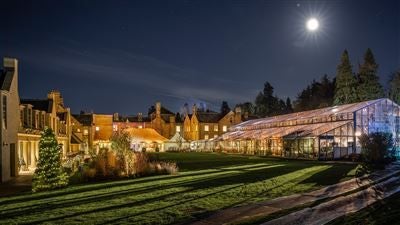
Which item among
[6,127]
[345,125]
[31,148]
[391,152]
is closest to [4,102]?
[6,127]

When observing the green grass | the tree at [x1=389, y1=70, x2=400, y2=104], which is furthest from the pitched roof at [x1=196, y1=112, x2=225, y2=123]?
the green grass

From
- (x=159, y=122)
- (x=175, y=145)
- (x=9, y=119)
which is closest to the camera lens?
(x=9, y=119)

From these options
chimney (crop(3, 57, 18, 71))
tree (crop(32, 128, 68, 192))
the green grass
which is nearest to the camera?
the green grass

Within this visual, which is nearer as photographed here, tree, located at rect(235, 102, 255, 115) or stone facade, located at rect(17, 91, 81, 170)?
stone facade, located at rect(17, 91, 81, 170)

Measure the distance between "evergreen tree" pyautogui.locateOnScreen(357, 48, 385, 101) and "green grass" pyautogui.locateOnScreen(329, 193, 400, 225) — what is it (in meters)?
54.6

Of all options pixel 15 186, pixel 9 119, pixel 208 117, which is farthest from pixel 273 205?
pixel 208 117

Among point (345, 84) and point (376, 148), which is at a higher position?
point (345, 84)

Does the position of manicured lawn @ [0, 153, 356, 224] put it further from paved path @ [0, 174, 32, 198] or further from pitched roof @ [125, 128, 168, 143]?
pitched roof @ [125, 128, 168, 143]

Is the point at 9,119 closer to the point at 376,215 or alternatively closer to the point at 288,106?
the point at 376,215

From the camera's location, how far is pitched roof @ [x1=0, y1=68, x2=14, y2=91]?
2023 centimetres

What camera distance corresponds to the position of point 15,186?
17.1 metres

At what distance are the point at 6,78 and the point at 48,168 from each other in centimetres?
831

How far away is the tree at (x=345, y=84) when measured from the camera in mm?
62156

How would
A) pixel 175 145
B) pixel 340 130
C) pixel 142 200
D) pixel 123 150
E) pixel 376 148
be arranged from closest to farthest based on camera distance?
pixel 142 200 → pixel 123 150 → pixel 376 148 → pixel 340 130 → pixel 175 145
